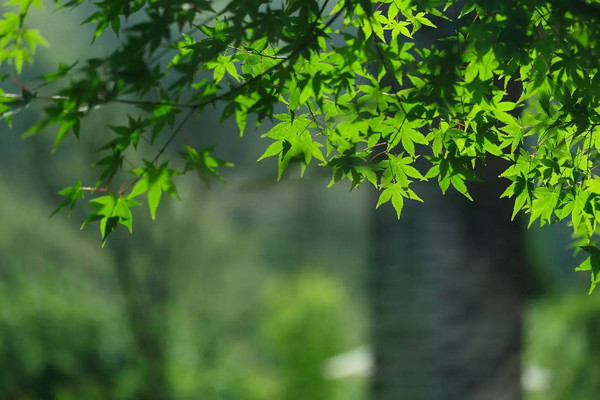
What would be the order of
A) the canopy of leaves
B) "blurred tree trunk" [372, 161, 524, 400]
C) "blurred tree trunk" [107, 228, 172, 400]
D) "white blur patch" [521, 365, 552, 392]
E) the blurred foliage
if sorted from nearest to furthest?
the canopy of leaves, "blurred tree trunk" [372, 161, 524, 400], "white blur patch" [521, 365, 552, 392], the blurred foliage, "blurred tree trunk" [107, 228, 172, 400]

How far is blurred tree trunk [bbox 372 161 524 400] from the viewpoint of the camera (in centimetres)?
361

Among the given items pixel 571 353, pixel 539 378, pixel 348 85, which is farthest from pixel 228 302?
pixel 348 85

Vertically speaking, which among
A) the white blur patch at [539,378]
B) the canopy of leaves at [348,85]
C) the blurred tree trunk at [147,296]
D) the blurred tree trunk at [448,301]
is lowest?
the white blur patch at [539,378]

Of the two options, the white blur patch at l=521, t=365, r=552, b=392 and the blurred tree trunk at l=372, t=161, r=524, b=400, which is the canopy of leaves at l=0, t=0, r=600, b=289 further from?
the white blur patch at l=521, t=365, r=552, b=392

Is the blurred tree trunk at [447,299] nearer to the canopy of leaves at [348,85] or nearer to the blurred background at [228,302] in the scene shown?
the blurred background at [228,302]

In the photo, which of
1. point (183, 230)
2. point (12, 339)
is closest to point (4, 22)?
point (12, 339)

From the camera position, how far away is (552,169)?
212 cm

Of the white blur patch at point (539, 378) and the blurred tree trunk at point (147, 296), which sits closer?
the white blur patch at point (539, 378)

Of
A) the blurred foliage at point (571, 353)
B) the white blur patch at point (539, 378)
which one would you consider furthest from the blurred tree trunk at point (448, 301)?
the white blur patch at point (539, 378)

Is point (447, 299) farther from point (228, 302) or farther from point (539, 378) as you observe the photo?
point (228, 302)

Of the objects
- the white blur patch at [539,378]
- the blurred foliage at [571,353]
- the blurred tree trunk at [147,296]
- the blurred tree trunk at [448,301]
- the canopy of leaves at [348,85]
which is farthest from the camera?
the blurred tree trunk at [147,296]

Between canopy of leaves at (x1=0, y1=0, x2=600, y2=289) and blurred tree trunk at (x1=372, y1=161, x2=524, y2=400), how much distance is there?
1513 millimetres

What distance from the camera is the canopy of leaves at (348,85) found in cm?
171

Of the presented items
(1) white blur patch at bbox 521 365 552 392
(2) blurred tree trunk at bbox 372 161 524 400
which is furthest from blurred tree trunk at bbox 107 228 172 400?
(2) blurred tree trunk at bbox 372 161 524 400
